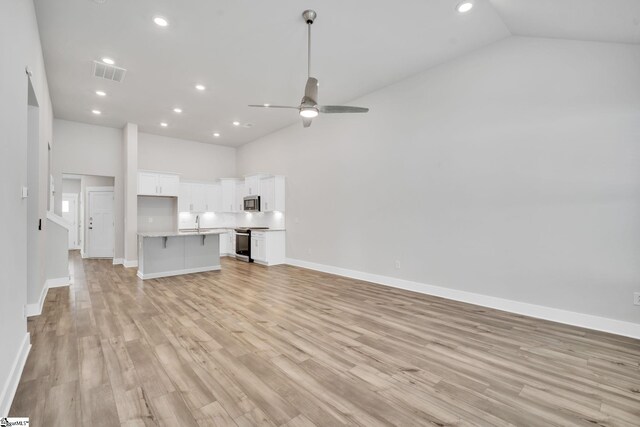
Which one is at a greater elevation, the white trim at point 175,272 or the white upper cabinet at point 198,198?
the white upper cabinet at point 198,198

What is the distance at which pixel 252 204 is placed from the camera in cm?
836

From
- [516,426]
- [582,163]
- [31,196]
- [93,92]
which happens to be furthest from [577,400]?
[93,92]

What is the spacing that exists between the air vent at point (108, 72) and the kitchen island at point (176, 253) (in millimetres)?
2804

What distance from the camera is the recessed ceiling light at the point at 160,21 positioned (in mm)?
3457

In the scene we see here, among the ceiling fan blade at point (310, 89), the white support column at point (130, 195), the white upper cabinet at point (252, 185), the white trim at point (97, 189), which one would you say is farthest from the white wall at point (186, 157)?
the ceiling fan blade at point (310, 89)

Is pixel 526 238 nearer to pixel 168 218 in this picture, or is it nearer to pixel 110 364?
pixel 110 364

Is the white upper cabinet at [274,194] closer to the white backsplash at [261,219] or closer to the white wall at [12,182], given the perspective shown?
the white backsplash at [261,219]

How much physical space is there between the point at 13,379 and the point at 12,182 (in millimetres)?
1423

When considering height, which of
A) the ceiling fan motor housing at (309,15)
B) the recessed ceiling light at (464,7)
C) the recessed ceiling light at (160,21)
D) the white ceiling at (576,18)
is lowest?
the white ceiling at (576,18)

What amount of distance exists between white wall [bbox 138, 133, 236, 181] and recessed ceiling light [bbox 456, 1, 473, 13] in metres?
7.99

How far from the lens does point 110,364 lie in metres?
2.49

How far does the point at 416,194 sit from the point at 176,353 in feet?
13.2

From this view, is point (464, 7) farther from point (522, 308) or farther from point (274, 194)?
point (274, 194)

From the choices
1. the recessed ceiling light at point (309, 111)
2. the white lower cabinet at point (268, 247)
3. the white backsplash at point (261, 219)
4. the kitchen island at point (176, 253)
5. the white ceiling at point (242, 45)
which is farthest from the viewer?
the white backsplash at point (261, 219)
